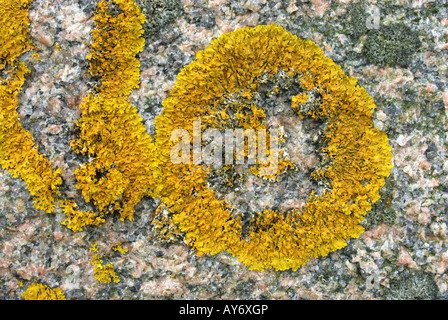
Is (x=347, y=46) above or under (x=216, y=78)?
above

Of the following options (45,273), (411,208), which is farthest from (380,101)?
(45,273)

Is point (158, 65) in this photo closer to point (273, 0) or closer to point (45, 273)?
point (273, 0)

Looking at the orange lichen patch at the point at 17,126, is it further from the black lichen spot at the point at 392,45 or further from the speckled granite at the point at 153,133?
the black lichen spot at the point at 392,45

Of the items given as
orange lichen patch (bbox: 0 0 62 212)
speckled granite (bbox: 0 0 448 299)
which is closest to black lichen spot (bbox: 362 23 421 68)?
speckled granite (bbox: 0 0 448 299)

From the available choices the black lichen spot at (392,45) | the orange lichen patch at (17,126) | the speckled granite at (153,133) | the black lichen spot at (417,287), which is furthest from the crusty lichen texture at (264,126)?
the orange lichen patch at (17,126)

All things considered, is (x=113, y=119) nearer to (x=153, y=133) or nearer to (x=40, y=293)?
(x=153, y=133)

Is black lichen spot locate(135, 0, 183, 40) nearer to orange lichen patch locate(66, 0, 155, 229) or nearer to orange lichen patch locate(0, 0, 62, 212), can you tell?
orange lichen patch locate(66, 0, 155, 229)
